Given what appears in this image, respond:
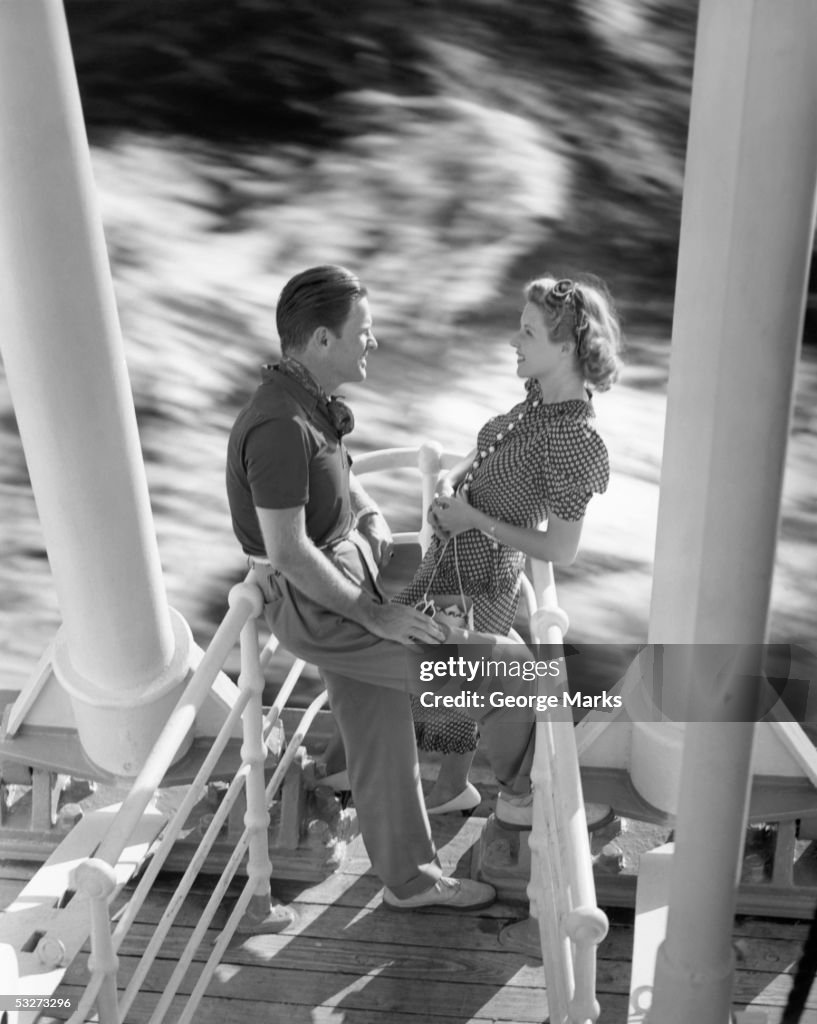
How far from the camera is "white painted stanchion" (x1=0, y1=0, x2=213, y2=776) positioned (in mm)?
1553

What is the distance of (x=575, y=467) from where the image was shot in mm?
1525

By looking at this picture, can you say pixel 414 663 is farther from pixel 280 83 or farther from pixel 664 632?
pixel 280 83

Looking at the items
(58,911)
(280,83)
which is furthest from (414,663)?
(280,83)

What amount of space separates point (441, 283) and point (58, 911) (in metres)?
4.92

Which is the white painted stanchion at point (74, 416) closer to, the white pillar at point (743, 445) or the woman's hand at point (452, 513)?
the woman's hand at point (452, 513)

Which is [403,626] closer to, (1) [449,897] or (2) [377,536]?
(2) [377,536]

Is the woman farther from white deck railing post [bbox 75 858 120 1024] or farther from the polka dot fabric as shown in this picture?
white deck railing post [bbox 75 858 120 1024]

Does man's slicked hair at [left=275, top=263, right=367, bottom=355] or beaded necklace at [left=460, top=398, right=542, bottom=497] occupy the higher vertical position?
man's slicked hair at [left=275, top=263, right=367, bottom=355]

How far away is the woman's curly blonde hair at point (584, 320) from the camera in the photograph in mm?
1518

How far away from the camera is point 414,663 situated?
→ 160 cm

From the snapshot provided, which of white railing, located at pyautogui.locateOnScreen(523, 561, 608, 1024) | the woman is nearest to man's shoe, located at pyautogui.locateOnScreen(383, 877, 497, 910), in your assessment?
white railing, located at pyautogui.locateOnScreen(523, 561, 608, 1024)

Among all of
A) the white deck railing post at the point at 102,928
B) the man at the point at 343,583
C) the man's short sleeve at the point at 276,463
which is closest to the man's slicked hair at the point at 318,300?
the man at the point at 343,583

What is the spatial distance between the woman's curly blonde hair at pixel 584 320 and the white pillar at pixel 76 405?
61 centimetres

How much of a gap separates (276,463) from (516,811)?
703mm
